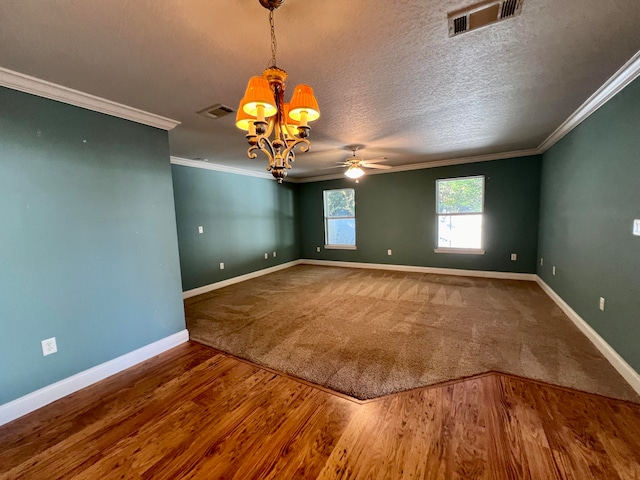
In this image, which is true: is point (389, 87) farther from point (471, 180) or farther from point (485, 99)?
point (471, 180)

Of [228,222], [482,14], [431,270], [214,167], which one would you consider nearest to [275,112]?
[482,14]

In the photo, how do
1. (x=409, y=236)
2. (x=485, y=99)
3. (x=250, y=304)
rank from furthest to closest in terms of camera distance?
(x=409, y=236) < (x=250, y=304) < (x=485, y=99)

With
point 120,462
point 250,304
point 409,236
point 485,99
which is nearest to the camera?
point 120,462

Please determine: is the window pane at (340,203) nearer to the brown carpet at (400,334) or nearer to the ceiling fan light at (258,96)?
the brown carpet at (400,334)

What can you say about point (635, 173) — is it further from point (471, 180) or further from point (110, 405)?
point (110, 405)

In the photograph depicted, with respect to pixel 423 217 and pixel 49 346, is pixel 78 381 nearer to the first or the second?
pixel 49 346

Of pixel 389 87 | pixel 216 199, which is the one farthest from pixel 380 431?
pixel 216 199

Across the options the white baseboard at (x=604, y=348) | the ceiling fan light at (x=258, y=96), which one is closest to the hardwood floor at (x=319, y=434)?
the white baseboard at (x=604, y=348)

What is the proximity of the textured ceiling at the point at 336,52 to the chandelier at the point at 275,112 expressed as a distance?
0.27m

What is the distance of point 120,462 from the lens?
4.90ft

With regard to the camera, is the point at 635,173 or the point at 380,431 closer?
the point at 380,431

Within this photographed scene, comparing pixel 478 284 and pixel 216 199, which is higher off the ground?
pixel 216 199

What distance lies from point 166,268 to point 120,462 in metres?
1.73

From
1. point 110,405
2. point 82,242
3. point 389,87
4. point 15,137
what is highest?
point 389,87
